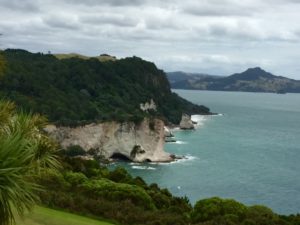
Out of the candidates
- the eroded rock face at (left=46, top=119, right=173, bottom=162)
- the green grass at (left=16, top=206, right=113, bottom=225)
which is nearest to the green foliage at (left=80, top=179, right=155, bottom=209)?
the green grass at (left=16, top=206, right=113, bottom=225)

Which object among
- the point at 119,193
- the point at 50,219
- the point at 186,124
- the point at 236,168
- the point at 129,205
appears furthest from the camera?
the point at 186,124

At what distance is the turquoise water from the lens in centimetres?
5391

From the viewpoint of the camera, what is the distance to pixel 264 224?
19.9 metres

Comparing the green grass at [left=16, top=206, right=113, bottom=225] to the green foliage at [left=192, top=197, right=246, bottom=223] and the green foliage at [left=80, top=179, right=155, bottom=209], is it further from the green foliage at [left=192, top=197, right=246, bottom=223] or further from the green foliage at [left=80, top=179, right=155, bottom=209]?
the green foliage at [left=192, top=197, right=246, bottom=223]

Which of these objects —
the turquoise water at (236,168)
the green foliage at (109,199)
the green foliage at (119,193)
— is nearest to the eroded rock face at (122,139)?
the turquoise water at (236,168)

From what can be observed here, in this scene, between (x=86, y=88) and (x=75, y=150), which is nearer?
(x=75, y=150)

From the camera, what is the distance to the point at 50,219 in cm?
1330

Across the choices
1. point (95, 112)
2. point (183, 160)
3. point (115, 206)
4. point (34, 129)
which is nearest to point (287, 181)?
point (183, 160)

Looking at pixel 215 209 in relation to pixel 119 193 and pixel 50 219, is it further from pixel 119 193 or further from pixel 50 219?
pixel 50 219

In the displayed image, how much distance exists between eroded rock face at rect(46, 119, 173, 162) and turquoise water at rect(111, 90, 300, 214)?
462cm

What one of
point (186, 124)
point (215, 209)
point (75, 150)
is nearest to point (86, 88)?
point (75, 150)

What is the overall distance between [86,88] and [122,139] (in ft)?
71.0

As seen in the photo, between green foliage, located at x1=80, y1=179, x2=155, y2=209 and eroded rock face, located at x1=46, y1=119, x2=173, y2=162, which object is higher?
green foliage, located at x1=80, y1=179, x2=155, y2=209

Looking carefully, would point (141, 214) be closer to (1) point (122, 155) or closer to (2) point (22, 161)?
(2) point (22, 161)
